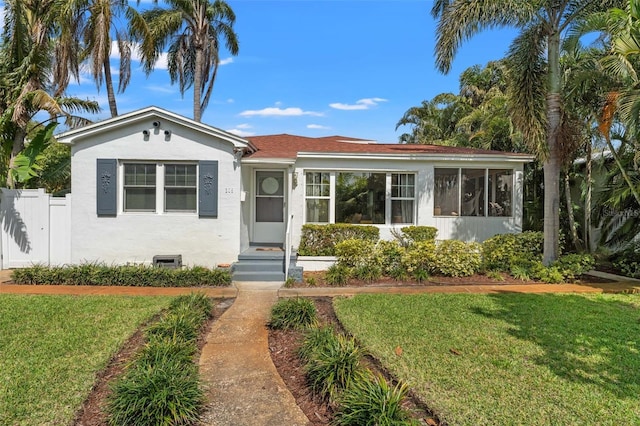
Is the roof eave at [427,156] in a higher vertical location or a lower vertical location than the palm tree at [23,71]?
lower

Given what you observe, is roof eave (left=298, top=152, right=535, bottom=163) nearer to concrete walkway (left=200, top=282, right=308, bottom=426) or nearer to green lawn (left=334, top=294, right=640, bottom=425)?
green lawn (left=334, top=294, right=640, bottom=425)

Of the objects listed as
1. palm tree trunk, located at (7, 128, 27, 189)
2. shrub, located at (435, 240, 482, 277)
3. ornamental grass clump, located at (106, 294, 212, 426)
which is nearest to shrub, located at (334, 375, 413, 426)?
ornamental grass clump, located at (106, 294, 212, 426)

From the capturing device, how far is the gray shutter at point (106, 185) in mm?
9672

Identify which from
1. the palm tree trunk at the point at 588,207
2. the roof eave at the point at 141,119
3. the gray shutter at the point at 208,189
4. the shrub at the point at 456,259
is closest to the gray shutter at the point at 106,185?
the roof eave at the point at 141,119

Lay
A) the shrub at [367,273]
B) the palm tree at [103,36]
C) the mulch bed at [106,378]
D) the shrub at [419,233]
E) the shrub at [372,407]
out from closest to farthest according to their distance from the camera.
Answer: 1. the shrub at [372,407]
2. the mulch bed at [106,378]
3. the shrub at [367,273]
4. the shrub at [419,233]
5. the palm tree at [103,36]

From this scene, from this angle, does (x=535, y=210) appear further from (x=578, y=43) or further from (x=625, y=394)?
(x=625, y=394)

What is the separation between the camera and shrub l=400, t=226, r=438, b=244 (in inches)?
417

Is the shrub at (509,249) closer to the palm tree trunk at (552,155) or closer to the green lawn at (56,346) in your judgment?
the palm tree trunk at (552,155)

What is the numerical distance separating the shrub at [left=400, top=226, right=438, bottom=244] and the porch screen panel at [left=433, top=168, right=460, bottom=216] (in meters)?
0.86

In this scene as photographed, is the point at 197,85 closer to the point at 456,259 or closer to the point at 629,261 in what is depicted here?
the point at 456,259

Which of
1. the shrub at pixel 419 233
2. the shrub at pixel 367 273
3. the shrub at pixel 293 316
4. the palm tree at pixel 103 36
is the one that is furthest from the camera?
the palm tree at pixel 103 36

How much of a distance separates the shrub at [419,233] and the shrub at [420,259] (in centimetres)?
98

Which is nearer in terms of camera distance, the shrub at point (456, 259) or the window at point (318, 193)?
the shrub at point (456, 259)

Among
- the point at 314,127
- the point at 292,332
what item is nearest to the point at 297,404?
the point at 292,332
